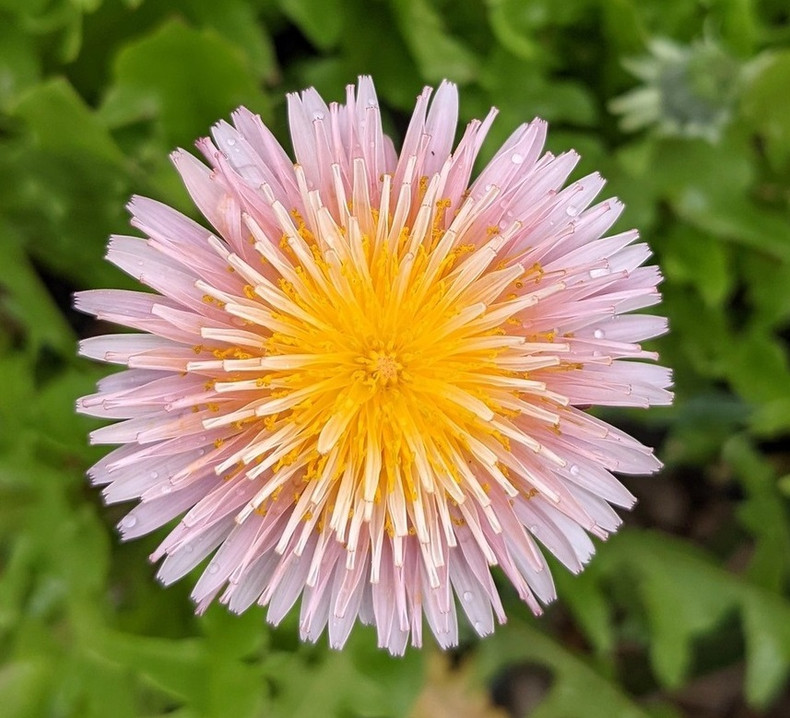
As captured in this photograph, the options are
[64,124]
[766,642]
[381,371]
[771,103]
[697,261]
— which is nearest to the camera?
[381,371]

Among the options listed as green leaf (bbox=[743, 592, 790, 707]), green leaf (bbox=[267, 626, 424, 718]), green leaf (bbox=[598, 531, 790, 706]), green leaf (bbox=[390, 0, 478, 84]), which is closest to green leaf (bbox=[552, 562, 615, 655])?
green leaf (bbox=[598, 531, 790, 706])

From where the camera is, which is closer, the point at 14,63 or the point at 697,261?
the point at 14,63

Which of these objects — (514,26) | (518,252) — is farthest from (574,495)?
(514,26)

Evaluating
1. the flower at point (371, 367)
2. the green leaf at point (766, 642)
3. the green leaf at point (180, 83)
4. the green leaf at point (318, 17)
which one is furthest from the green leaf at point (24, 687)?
the green leaf at point (766, 642)

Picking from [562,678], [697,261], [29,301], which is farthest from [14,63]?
[562,678]

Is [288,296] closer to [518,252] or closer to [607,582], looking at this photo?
[518,252]

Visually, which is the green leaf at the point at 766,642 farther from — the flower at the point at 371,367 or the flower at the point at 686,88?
the flower at the point at 686,88

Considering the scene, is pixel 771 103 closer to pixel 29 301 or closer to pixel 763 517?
pixel 763 517
